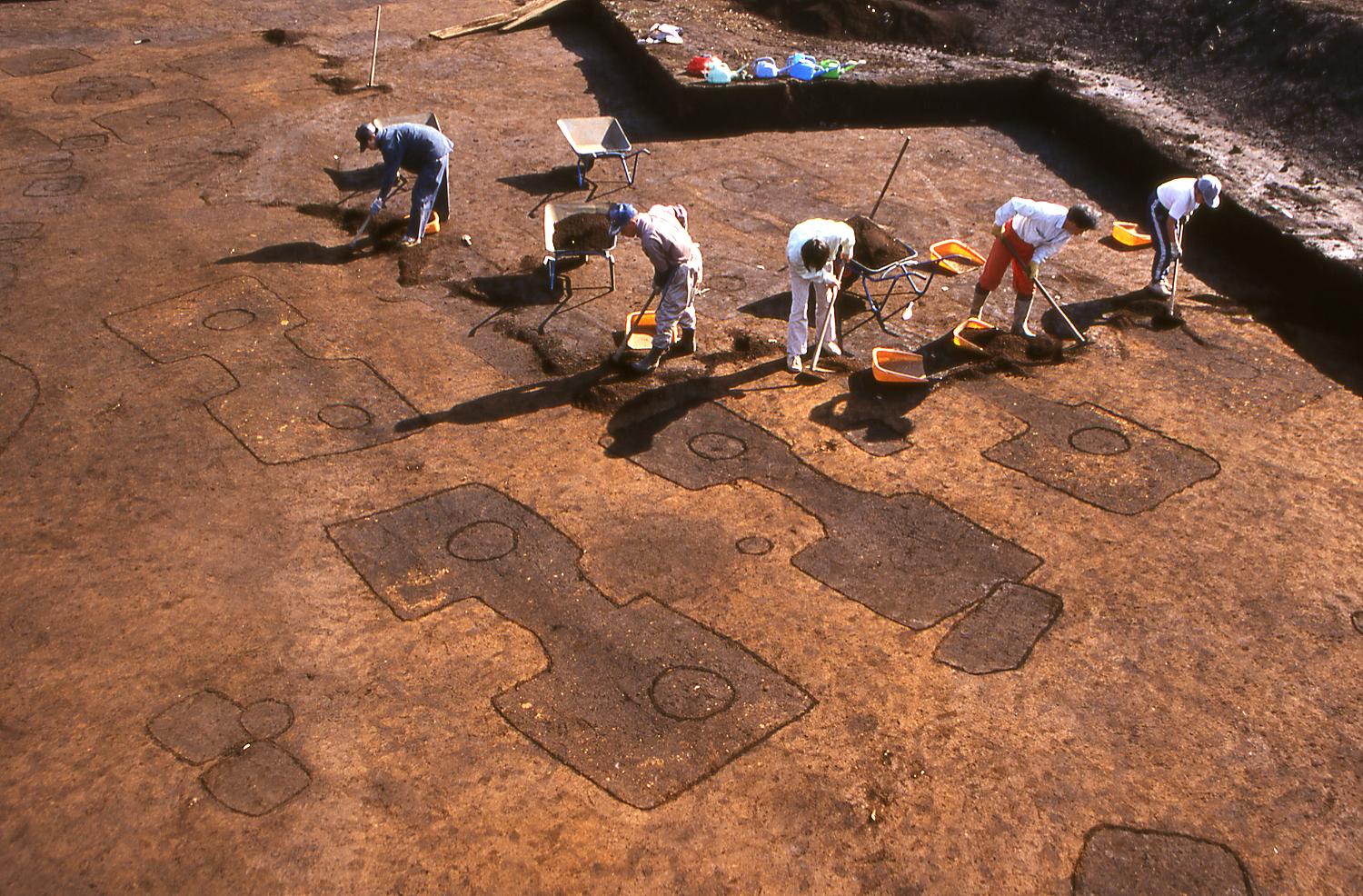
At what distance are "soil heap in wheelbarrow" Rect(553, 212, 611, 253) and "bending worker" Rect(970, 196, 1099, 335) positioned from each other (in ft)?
13.0

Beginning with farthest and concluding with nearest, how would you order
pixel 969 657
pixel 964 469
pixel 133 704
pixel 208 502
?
pixel 964 469 < pixel 208 502 < pixel 969 657 < pixel 133 704

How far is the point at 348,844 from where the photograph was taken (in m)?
6.01

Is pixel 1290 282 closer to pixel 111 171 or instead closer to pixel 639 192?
pixel 639 192

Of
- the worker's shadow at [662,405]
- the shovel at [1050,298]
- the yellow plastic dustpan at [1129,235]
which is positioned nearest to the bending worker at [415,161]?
the worker's shadow at [662,405]

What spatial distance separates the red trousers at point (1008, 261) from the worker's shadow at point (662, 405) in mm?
2354

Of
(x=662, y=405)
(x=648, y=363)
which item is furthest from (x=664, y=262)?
(x=662, y=405)

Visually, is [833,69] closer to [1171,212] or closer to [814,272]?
[1171,212]

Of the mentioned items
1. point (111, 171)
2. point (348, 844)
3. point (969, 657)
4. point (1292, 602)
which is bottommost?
point (111, 171)

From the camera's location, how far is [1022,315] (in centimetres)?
1106

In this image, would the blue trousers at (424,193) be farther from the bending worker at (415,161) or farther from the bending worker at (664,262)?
the bending worker at (664,262)

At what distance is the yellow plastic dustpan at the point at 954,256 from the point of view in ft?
39.1

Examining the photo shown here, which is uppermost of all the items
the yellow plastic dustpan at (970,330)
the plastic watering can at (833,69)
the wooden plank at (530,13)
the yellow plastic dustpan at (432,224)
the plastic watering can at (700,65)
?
the plastic watering can at (833,69)

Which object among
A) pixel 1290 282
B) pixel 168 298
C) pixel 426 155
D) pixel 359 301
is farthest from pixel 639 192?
pixel 1290 282

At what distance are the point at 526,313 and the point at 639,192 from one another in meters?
3.40
